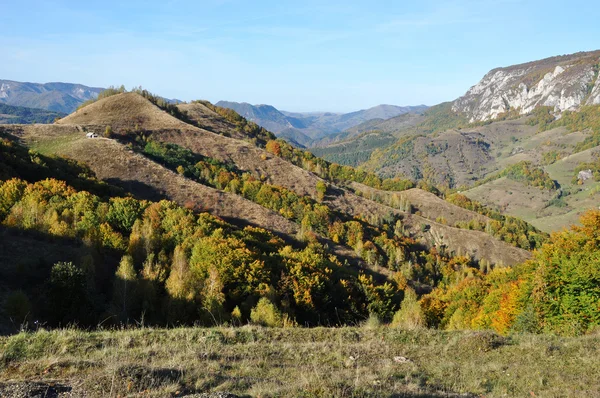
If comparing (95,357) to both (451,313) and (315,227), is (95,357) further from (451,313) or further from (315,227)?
(315,227)

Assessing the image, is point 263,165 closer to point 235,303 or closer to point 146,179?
point 146,179

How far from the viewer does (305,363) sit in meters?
13.4

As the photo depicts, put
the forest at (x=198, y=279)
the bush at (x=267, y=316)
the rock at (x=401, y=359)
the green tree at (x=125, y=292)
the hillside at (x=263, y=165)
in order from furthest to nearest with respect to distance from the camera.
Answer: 1. the hillside at (x=263, y=165)
2. the bush at (x=267, y=316)
3. the green tree at (x=125, y=292)
4. the forest at (x=198, y=279)
5. the rock at (x=401, y=359)

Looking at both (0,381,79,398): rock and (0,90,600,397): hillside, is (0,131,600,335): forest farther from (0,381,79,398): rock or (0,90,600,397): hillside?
(0,381,79,398): rock

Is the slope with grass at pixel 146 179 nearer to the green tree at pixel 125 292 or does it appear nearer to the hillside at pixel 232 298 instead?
the hillside at pixel 232 298

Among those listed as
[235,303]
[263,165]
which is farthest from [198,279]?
[263,165]

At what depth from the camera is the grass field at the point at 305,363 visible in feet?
31.8

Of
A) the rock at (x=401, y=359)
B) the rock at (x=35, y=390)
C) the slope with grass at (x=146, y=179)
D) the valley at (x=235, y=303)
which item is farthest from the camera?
the slope with grass at (x=146, y=179)

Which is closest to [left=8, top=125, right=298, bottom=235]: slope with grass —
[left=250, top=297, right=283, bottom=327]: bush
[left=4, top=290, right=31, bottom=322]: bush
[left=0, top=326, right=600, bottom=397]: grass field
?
[left=250, top=297, right=283, bottom=327]: bush

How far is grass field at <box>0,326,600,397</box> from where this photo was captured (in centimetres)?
968

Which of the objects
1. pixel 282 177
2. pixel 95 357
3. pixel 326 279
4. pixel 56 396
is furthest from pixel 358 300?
pixel 282 177

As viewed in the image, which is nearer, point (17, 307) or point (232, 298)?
point (17, 307)

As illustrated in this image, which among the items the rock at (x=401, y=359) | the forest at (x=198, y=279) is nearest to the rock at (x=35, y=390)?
the rock at (x=401, y=359)

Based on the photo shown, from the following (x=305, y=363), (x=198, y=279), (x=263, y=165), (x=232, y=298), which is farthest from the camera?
(x=263, y=165)
